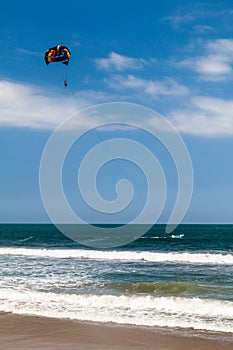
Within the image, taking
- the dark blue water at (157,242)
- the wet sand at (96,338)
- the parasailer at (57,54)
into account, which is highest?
the parasailer at (57,54)

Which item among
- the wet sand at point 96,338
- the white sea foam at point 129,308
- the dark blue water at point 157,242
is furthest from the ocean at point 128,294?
the dark blue water at point 157,242

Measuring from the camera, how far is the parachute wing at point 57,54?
18.4 m

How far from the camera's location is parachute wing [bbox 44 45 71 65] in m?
18.4

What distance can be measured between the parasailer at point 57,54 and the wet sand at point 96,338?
38.5 feet

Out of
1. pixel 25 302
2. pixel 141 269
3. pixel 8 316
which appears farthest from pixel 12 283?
pixel 141 269

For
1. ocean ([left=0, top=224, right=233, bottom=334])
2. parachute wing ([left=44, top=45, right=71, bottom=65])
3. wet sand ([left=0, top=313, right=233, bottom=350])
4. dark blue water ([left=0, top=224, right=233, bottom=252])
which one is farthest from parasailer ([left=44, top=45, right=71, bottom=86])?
dark blue water ([left=0, top=224, right=233, bottom=252])

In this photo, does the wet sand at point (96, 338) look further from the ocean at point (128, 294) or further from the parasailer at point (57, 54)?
the parasailer at point (57, 54)

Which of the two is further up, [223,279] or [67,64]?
[67,64]

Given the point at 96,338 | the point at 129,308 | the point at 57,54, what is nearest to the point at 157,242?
the point at 57,54

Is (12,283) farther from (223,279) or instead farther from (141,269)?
(223,279)

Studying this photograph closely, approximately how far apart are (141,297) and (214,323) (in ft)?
12.8

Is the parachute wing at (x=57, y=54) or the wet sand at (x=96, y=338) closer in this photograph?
the wet sand at (x=96, y=338)

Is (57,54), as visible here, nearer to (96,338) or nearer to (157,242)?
(96,338)

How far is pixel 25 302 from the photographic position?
45.2 feet
